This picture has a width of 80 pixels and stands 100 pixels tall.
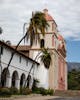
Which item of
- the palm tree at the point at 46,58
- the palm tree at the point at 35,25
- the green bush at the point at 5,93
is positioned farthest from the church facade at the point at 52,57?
the green bush at the point at 5,93

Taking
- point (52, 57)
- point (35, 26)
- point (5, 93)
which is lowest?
point (5, 93)

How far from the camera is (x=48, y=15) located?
73.1 meters

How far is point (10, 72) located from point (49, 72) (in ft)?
72.2

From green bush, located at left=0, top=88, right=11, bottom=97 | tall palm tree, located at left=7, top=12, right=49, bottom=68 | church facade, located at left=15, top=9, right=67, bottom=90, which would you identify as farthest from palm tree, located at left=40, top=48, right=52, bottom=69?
green bush, located at left=0, top=88, right=11, bottom=97

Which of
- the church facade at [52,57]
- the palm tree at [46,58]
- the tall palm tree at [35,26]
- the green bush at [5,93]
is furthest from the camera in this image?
the church facade at [52,57]

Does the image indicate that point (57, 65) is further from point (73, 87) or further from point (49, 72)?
point (73, 87)

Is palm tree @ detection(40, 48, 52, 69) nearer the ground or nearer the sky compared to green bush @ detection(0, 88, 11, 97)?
nearer the sky

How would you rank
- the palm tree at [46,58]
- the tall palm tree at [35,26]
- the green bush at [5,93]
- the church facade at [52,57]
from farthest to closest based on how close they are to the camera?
the church facade at [52,57]
the palm tree at [46,58]
the tall palm tree at [35,26]
the green bush at [5,93]

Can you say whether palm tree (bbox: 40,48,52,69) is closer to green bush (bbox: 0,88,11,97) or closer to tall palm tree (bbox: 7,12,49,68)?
tall palm tree (bbox: 7,12,49,68)

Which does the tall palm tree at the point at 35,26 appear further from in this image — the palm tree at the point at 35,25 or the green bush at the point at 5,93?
the green bush at the point at 5,93

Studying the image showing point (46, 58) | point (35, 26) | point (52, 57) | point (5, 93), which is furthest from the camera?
point (52, 57)

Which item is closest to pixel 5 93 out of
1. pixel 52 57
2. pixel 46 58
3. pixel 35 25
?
pixel 35 25

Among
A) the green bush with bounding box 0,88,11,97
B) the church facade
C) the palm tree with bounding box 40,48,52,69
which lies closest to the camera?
the green bush with bounding box 0,88,11,97

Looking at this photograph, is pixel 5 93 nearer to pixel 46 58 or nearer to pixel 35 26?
pixel 35 26
